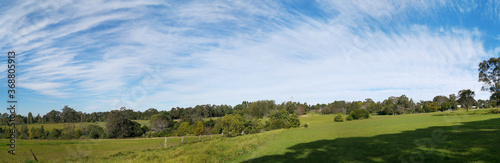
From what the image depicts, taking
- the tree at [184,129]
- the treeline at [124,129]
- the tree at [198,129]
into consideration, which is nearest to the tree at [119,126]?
the treeline at [124,129]

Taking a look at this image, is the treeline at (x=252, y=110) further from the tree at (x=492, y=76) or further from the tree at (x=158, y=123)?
the tree at (x=492, y=76)

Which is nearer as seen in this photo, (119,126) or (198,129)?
(119,126)

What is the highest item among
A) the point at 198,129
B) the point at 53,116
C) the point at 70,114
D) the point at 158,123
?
the point at 70,114

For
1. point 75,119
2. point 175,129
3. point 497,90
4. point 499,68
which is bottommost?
point 175,129

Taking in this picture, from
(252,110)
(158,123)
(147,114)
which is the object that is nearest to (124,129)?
(158,123)

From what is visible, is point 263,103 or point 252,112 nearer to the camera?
point 252,112

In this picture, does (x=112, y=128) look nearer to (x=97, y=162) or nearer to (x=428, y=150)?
(x=97, y=162)

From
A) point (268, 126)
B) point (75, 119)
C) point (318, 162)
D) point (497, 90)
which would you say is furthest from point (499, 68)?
point (75, 119)

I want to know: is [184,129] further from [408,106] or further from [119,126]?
[408,106]

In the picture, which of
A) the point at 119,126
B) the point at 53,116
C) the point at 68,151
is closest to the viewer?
the point at 68,151

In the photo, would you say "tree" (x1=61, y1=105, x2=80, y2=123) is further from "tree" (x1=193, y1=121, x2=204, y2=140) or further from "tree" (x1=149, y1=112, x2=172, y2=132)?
"tree" (x1=193, y1=121, x2=204, y2=140)

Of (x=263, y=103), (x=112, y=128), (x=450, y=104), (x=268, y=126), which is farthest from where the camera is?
(x=263, y=103)

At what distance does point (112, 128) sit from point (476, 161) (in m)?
90.7

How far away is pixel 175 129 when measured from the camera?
10562 centimetres
